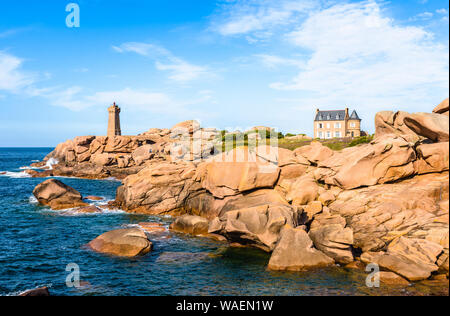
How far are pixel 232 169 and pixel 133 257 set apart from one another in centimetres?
1348

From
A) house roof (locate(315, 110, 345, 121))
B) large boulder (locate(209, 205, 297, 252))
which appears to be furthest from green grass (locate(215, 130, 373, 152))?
large boulder (locate(209, 205, 297, 252))

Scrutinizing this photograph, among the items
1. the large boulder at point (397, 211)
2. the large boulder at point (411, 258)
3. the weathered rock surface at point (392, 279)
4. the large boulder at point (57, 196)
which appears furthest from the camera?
the large boulder at point (57, 196)

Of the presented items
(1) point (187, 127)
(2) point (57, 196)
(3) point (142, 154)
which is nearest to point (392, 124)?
(2) point (57, 196)

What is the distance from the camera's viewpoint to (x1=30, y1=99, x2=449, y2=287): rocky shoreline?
2205 centimetres

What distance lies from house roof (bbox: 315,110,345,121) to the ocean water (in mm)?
62102

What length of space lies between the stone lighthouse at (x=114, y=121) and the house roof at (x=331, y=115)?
6239 centimetres

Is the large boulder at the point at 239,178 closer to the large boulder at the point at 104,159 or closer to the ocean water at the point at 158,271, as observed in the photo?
the ocean water at the point at 158,271

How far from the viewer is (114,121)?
106m

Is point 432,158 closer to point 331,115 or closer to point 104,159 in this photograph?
point 331,115

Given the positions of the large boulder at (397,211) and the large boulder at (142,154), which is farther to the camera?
the large boulder at (142,154)

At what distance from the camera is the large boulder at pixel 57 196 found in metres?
43.7

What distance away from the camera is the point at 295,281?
66.3ft

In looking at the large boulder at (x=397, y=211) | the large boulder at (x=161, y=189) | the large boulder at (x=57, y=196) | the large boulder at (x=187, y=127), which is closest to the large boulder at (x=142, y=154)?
the large boulder at (x=187, y=127)

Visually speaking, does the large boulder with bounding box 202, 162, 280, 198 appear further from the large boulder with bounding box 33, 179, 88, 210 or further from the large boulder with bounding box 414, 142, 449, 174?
the large boulder with bounding box 33, 179, 88, 210
